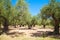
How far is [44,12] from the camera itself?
28.8 meters

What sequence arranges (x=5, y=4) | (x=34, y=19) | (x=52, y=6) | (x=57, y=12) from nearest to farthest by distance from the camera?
(x=57, y=12) < (x=52, y=6) < (x=5, y=4) < (x=34, y=19)

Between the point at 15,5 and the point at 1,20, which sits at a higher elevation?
the point at 15,5

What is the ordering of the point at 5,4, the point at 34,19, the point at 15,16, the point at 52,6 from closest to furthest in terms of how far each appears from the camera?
the point at 52,6 → the point at 5,4 → the point at 15,16 → the point at 34,19

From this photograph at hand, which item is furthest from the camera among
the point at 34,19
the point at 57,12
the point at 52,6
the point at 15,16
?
the point at 34,19

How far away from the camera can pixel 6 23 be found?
34.7 m

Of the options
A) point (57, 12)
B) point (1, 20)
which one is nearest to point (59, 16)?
point (57, 12)

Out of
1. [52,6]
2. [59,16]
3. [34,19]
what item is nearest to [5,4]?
[52,6]

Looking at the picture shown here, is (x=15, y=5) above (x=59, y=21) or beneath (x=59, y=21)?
above

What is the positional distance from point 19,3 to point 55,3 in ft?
34.7

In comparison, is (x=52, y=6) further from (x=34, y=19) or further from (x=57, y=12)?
(x=34, y=19)

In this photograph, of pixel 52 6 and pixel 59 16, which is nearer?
pixel 59 16

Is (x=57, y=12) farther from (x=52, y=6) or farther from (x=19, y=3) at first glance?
(x=19, y=3)

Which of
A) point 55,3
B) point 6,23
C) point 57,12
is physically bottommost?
point 6,23

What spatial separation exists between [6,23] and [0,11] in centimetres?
685
